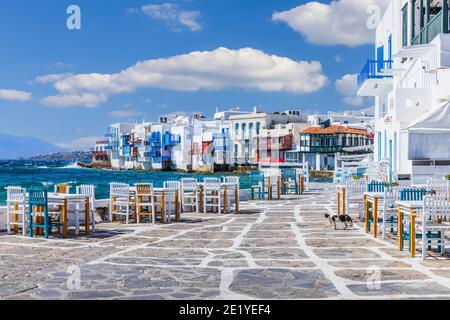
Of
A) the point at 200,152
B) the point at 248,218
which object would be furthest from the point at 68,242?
the point at 200,152

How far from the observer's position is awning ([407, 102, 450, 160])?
11.9m

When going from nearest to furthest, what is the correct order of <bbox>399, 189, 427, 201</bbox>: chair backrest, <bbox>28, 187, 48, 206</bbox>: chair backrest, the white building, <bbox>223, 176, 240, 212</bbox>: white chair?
<bbox>399, 189, 427, 201</bbox>: chair backrest → <bbox>28, 187, 48, 206</bbox>: chair backrest → the white building → <bbox>223, 176, 240, 212</bbox>: white chair

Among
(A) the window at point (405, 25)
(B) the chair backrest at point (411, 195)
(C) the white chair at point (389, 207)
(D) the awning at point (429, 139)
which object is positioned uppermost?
(A) the window at point (405, 25)

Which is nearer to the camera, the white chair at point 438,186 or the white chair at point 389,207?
the white chair at point 389,207

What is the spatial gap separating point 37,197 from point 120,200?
339 cm

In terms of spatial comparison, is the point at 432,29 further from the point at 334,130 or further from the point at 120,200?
the point at 334,130

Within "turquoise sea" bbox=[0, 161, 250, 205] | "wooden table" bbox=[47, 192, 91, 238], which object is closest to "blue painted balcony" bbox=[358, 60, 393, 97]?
"wooden table" bbox=[47, 192, 91, 238]

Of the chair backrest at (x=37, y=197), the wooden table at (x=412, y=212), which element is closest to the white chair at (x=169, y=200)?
the chair backrest at (x=37, y=197)

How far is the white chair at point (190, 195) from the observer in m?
16.3

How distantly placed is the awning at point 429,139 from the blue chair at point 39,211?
24.8ft

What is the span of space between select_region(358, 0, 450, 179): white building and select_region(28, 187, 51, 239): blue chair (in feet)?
24.7

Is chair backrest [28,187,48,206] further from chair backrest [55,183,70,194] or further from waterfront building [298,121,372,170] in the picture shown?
waterfront building [298,121,372,170]

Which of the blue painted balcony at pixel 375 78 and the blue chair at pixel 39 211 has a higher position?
the blue painted balcony at pixel 375 78

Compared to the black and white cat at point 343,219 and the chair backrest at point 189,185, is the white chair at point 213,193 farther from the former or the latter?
the black and white cat at point 343,219
